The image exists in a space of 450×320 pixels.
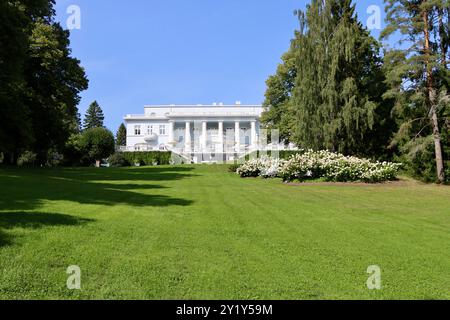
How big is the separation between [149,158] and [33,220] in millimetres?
47738

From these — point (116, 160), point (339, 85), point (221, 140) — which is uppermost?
point (339, 85)

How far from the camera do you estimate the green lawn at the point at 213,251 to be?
4523mm

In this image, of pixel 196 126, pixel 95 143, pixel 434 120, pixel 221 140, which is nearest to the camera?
pixel 434 120

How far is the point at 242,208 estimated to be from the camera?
35.3 feet

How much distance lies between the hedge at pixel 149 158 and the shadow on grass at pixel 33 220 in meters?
46.6

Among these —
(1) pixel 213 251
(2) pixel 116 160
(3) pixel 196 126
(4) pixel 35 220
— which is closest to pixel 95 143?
(2) pixel 116 160

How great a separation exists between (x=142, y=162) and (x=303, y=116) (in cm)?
3262

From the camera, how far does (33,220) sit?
7.03 meters

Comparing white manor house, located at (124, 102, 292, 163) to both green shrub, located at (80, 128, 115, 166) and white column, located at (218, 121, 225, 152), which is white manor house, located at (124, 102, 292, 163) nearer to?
white column, located at (218, 121, 225, 152)

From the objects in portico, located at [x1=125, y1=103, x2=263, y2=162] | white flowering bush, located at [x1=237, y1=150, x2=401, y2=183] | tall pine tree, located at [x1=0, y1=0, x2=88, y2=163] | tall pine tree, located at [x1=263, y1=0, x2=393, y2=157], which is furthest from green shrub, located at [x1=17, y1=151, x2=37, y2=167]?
white flowering bush, located at [x1=237, y1=150, x2=401, y2=183]

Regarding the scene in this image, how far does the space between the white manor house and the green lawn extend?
58.6 meters

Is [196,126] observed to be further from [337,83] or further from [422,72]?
[422,72]
